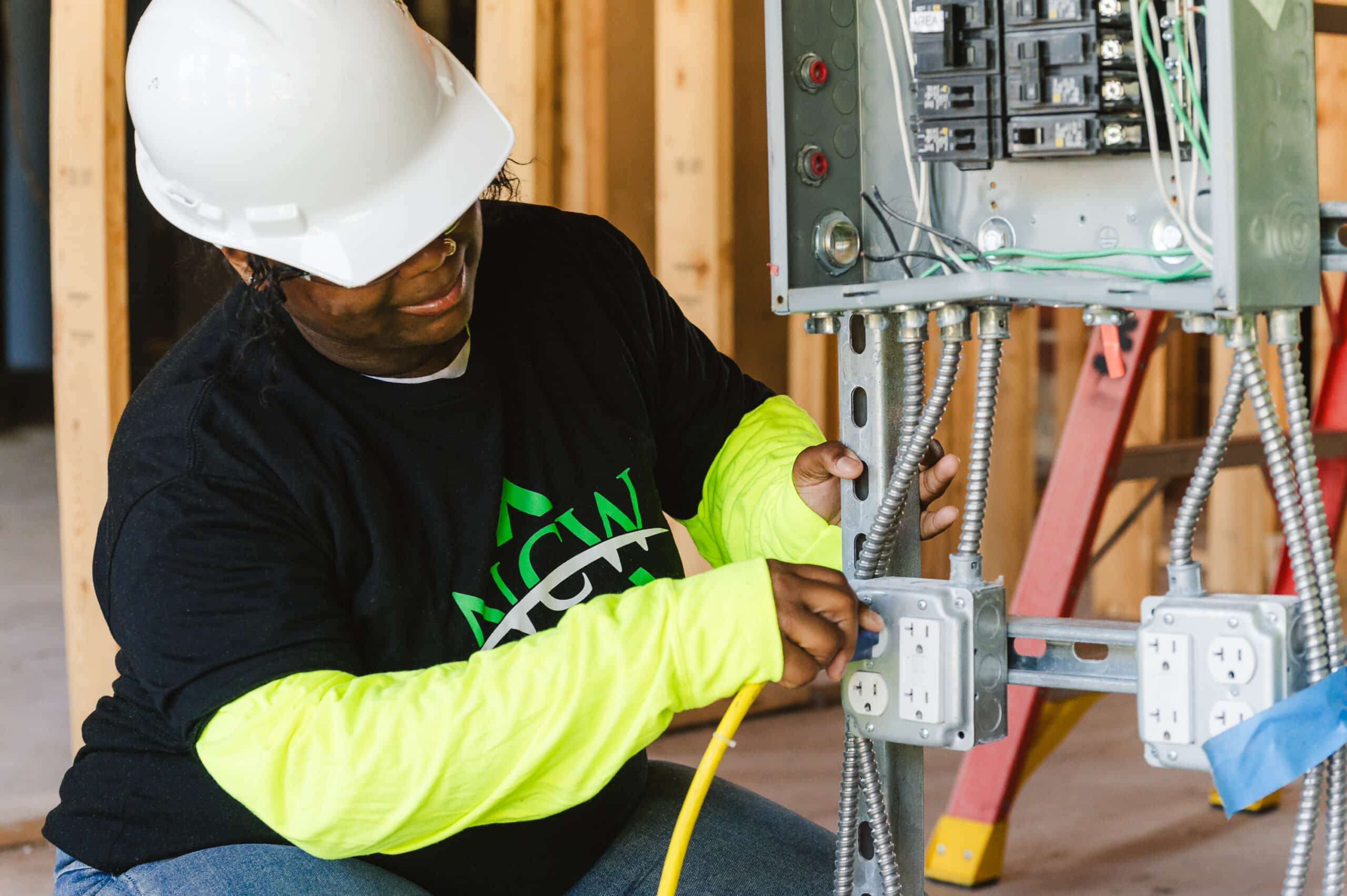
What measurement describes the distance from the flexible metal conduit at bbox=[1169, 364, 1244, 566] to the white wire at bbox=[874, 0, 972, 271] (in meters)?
0.26

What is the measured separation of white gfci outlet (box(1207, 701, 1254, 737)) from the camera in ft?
3.37

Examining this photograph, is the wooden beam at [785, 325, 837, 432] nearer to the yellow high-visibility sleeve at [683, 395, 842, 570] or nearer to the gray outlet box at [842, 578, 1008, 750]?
the yellow high-visibility sleeve at [683, 395, 842, 570]

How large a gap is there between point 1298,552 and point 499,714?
590 millimetres

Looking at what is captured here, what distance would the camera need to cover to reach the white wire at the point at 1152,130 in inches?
42.0

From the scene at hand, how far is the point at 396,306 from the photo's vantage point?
128 centimetres

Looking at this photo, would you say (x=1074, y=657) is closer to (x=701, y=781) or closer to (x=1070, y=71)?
(x=701, y=781)

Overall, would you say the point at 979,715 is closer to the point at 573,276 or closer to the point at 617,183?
the point at 573,276

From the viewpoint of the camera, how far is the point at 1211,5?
0.98m

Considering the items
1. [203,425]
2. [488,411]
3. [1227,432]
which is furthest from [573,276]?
[1227,432]

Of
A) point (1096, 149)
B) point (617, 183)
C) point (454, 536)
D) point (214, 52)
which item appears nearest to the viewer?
point (1096, 149)

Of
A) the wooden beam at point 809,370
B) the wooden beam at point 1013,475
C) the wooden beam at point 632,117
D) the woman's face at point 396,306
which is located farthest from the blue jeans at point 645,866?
the wooden beam at point 1013,475

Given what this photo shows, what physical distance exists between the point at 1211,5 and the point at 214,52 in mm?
777

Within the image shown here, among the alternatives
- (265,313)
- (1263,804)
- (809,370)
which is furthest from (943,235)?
(809,370)

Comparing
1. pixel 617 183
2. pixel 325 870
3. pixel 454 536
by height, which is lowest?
pixel 325 870
